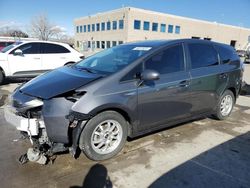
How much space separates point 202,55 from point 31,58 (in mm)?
6715

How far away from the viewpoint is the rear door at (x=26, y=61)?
8.81 m

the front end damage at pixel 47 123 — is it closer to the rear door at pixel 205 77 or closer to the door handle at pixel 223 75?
the rear door at pixel 205 77

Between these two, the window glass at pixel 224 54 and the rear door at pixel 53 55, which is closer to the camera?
the window glass at pixel 224 54

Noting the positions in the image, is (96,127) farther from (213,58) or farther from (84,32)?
(84,32)

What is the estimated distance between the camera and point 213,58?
482 cm

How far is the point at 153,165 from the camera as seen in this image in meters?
3.36

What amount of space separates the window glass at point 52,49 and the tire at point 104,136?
22.9 feet

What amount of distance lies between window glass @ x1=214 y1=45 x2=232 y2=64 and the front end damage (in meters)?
3.23

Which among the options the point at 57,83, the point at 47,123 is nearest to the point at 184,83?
the point at 57,83

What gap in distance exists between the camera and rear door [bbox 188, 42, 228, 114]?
434cm

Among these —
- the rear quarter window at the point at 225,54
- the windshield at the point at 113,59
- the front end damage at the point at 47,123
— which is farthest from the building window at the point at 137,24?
the front end damage at the point at 47,123

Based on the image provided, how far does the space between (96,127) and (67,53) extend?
24.0 ft

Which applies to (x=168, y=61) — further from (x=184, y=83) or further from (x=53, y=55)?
(x=53, y=55)

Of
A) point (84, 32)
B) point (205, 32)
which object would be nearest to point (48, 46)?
point (84, 32)
